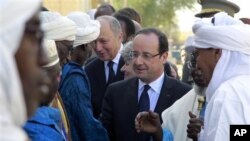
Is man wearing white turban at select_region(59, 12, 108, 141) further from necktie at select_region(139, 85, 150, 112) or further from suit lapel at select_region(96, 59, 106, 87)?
suit lapel at select_region(96, 59, 106, 87)

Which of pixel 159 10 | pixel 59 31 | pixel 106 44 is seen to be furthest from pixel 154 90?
pixel 159 10

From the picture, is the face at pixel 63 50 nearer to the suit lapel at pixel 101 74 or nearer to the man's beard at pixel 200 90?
the man's beard at pixel 200 90

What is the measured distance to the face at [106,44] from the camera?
6957 millimetres

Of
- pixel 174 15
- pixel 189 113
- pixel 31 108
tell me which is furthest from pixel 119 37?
pixel 174 15

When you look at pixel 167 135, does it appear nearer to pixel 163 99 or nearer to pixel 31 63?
pixel 163 99

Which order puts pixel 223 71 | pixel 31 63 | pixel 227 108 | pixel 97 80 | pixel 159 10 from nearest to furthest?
pixel 31 63
pixel 227 108
pixel 223 71
pixel 97 80
pixel 159 10

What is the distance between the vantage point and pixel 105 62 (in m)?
6.98

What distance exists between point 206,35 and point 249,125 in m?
0.79

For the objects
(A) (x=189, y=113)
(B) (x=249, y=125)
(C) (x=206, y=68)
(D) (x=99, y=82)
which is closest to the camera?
(B) (x=249, y=125)

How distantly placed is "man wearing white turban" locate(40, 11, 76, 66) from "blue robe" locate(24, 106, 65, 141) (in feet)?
4.06

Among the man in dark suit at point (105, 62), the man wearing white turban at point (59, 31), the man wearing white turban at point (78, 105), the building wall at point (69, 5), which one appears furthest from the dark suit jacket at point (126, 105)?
the building wall at point (69, 5)

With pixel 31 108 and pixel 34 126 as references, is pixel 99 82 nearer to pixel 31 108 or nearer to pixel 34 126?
pixel 34 126

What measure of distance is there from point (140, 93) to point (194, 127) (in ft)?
3.25

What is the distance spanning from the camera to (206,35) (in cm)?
436
